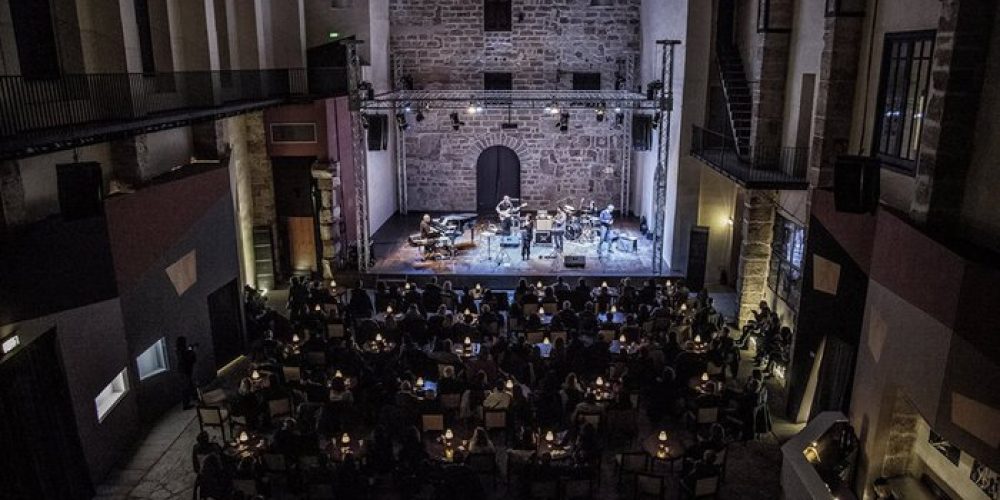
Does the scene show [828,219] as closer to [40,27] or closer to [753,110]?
[753,110]

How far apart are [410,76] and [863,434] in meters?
18.5

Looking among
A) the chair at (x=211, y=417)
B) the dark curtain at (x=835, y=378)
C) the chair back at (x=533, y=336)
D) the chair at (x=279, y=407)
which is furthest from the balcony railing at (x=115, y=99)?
the dark curtain at (x=835, y=378)

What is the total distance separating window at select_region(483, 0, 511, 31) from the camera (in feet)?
77.8

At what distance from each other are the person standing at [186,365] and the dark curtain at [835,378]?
10421 mm

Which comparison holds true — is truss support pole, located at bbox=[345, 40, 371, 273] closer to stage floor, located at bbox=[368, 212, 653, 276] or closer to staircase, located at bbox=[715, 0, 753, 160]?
stage floor, located at bbox=[368, 212, 653, 276]

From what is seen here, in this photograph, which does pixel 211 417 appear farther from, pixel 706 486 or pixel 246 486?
pixel 706 486

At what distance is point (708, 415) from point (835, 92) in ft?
18.3

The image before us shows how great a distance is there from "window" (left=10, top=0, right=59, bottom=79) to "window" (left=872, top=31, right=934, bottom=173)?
12259 mm

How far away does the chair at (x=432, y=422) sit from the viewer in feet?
34.6

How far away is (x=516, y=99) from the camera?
19266 mm

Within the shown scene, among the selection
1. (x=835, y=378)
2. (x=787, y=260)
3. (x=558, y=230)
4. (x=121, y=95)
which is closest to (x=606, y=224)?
(x=558, y=230)

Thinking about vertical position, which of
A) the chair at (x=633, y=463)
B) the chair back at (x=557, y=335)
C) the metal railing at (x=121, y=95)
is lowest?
the chair at (x=633, y=463)

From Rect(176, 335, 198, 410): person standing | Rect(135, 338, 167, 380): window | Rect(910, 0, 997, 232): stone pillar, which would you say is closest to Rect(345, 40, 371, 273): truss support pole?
Rect(176, 335, 198, 410): person standing

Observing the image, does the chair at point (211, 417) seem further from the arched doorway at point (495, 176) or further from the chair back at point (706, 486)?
the arched doorway at point (495, 176)
